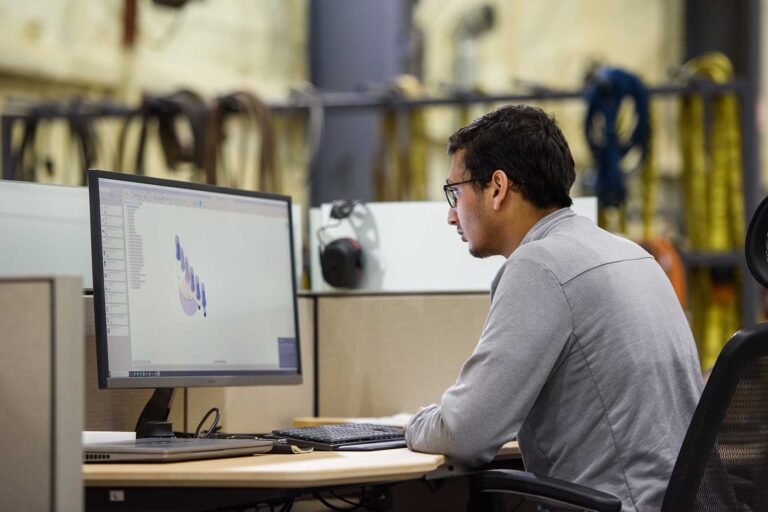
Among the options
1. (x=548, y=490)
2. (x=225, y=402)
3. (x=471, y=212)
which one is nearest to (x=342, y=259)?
(x=225, y=402)

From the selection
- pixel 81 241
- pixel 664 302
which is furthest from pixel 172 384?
pixel 664 302

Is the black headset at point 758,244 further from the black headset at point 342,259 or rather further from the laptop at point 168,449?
the black headset at point 342,259

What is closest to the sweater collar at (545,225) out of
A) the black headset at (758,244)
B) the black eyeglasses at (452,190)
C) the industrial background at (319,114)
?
the black eyeglasses at (452,190)

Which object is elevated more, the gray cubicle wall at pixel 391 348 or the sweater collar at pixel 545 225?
the sweater collar at pixel 545 225

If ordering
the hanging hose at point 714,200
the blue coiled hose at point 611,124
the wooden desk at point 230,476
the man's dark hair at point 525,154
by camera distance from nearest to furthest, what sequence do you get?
1. the wooden desk at point 230,476
2. the man's dark hair at point 525,154
3. the blue coiled hose at point 611,124
4. the hanging hose at point 714,200

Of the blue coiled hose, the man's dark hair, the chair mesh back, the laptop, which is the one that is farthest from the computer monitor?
the blue coiled hose

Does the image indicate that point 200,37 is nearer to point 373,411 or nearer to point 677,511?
point 373,411

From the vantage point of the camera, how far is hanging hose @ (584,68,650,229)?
4.40m

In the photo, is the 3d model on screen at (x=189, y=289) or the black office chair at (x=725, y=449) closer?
the black office chair at (x=725, y=449)

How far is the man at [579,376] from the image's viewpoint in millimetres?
1689

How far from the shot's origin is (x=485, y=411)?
5.54 ft

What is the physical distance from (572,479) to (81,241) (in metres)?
1.00

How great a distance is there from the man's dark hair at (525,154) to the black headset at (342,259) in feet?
1.96

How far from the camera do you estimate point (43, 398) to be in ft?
4.66
